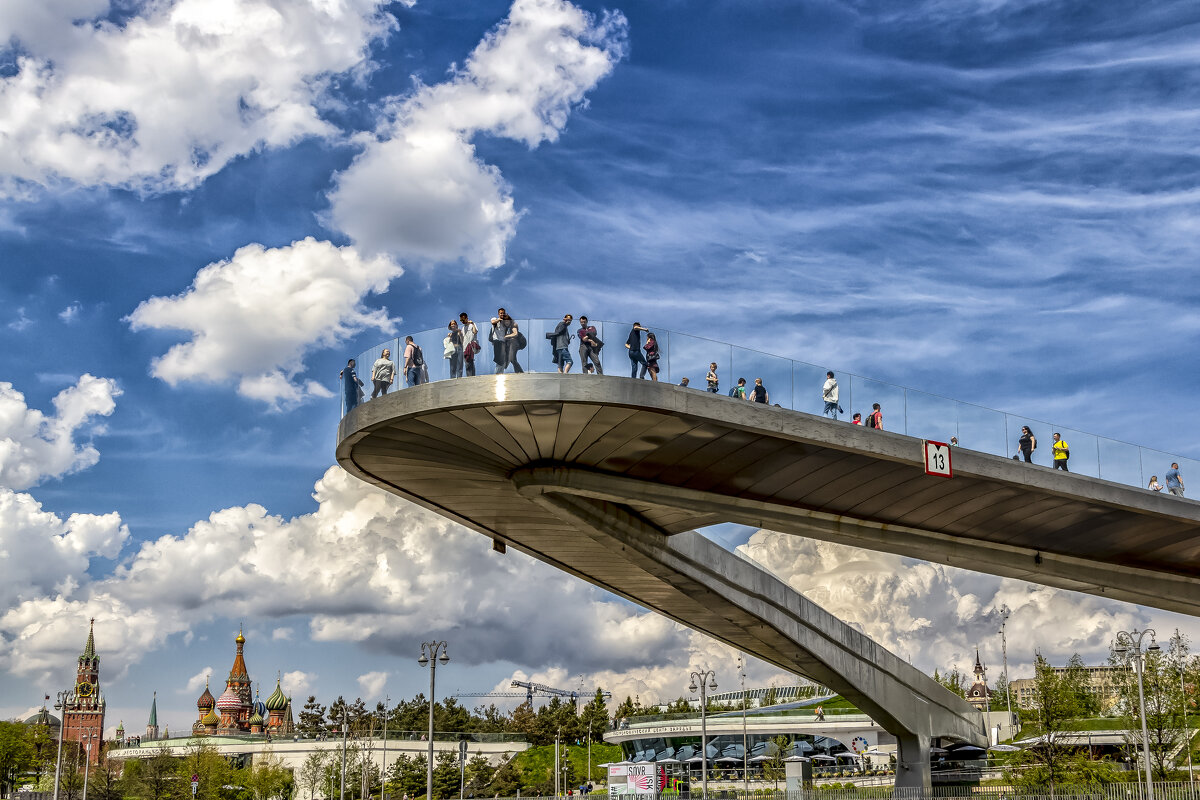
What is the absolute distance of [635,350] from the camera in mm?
27000

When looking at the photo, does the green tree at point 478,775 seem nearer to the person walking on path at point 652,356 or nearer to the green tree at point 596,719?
the green tree at point 596,719

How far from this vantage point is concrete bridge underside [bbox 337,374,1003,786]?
86.9 ft

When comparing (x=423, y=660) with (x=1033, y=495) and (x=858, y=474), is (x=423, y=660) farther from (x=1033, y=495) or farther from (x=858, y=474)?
(x=1033, y=495)

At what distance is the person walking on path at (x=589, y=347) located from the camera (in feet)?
Answer: 86.8

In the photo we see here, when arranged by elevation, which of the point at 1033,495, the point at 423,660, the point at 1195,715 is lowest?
the point at 1195,715

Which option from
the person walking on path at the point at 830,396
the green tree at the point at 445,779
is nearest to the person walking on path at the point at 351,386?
the person walking on path at the point at 830,396

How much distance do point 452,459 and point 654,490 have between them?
5819mm

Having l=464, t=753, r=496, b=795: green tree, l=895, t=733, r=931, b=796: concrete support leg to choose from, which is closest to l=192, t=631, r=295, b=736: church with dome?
l=464, t=753, r=496, b=795: green tree

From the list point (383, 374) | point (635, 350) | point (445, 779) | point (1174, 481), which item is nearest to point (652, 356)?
point (635, 350)

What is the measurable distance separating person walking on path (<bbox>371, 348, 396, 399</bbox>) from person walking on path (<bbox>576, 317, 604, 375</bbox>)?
4.70m

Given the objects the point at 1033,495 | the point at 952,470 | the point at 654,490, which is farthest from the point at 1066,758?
the point at 654,490

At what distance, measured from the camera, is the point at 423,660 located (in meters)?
39.8

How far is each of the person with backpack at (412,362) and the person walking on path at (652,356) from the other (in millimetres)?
5422

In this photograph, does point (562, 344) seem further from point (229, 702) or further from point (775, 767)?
point (229, 702)
